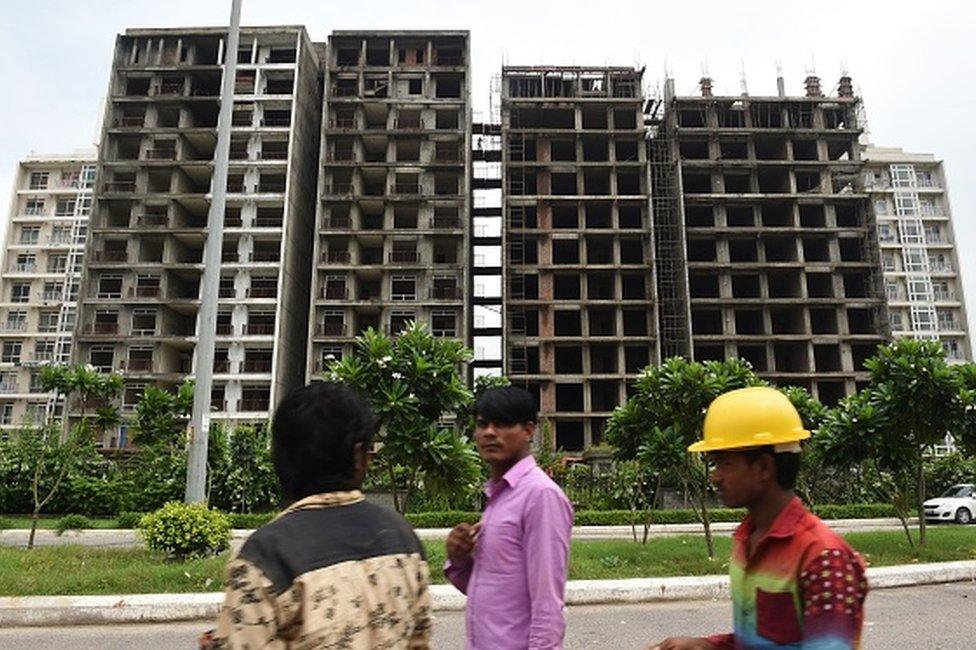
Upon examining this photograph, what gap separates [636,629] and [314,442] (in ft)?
21.6

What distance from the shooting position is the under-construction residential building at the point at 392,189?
4575 cm

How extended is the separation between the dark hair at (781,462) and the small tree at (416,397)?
26.8 ft

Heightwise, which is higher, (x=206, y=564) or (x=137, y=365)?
(x=137, y=365)

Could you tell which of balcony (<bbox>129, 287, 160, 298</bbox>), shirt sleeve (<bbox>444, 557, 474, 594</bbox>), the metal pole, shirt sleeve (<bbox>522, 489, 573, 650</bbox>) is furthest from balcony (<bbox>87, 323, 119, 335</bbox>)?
shirt sleeve (<bbox>522, 489, 573, 650</bbox>)

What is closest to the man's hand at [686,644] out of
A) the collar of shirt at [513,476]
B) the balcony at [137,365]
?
the collar of shirt at [513,476]

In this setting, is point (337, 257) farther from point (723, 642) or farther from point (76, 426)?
point (723, 642)

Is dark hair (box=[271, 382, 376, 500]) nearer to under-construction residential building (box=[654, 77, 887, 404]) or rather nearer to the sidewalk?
the sidewalk

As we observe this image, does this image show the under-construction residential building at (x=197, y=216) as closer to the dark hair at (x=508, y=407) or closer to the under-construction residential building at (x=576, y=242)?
the under-construction residential building at (x=576, y=242)

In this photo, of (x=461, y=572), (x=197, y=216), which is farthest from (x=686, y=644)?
(x=197, y=216)

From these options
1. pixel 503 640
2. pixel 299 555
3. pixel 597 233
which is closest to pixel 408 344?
pixel 503 640

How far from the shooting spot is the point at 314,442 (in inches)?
70.9

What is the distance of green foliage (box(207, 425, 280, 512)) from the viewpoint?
26406 millimetres

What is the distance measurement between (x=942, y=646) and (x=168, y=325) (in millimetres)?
46832

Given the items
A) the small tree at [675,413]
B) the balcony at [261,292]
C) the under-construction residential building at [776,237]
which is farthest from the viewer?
the under-construction residential building at [776,237]
